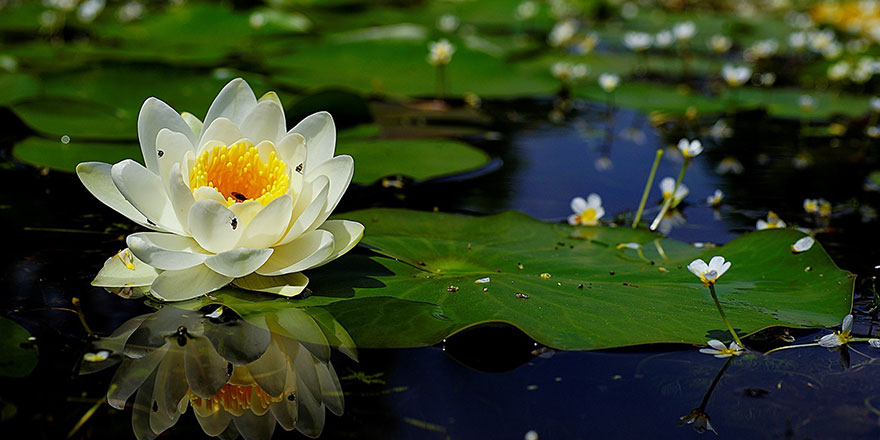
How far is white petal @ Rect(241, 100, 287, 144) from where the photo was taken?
5.24 feet

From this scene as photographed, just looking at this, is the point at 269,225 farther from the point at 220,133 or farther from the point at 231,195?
the point at 220,133

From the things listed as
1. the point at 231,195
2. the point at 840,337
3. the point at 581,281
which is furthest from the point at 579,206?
the point at 231,195

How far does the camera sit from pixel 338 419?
1.20m

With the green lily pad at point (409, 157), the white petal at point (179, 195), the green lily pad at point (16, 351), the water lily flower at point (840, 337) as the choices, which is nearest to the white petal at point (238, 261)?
the white petal at point (179, 195)

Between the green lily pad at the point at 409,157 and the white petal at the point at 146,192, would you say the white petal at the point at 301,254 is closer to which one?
the white petal at the point at 146,192

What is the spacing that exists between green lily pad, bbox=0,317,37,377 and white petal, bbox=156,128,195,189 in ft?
1.30

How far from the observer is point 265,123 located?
1.61 m

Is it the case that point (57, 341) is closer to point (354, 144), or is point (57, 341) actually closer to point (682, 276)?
point (682, 276)

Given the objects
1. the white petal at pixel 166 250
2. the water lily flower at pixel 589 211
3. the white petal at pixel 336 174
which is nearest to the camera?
the white petal at pixel 166 250

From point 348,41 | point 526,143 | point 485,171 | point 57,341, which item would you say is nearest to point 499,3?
point 348,41

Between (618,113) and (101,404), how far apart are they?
350 cm

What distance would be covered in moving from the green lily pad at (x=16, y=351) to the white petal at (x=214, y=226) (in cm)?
35

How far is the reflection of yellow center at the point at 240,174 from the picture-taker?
1.52 m

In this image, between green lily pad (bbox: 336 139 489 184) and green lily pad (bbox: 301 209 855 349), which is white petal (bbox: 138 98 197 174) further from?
green lily pad (bbox: 336 139 489 184)
